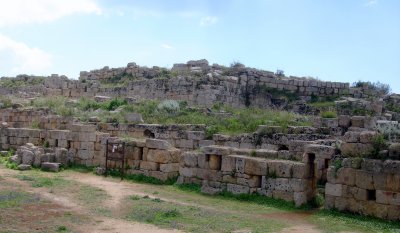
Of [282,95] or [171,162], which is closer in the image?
[171,162]

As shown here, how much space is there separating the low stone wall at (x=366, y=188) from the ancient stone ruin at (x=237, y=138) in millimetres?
22

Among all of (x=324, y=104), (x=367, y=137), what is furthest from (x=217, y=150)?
(x=324, y=104)

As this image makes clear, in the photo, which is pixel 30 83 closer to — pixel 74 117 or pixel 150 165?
pixel 74 117

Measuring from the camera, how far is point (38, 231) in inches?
352

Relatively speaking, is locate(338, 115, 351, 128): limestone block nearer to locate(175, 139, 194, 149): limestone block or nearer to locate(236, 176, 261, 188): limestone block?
locate(175, 139, 194, 149): limestone block

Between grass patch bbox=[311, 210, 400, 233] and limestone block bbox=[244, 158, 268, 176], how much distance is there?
2045 mm

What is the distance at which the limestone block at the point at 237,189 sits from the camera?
520 inches

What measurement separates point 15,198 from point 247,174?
5991 millimetres

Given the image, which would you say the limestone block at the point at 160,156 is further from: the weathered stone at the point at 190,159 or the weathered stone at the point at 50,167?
the weathered stone at the point at 50,167

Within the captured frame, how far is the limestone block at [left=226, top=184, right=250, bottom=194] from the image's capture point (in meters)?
13.2

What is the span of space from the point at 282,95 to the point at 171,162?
13449 millimetres

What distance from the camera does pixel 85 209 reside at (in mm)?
11258

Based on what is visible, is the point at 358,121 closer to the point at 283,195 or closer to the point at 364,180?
the point at 283,195

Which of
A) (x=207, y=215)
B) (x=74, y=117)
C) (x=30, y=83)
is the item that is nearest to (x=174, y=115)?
(x=74, y=117)
